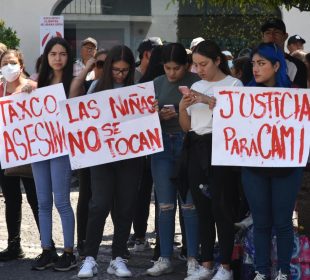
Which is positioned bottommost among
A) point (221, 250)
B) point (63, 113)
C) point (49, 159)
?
point (221, 250)

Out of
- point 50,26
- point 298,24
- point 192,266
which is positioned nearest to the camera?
point 192,266

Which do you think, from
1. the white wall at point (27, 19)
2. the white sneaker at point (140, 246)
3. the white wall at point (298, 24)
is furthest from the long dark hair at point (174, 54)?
the white wall at point (27, 19)

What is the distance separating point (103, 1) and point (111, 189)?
10980 mm

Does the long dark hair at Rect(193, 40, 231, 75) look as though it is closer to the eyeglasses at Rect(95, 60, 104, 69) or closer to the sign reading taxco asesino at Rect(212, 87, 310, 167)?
the sign reading taxco asesino at Rect(212, 87, 310, 167)

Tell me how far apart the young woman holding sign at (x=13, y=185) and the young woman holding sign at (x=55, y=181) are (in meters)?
0.25

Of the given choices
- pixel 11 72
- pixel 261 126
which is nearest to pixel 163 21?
pixel 11 72

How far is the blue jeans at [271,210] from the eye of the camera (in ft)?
16.9

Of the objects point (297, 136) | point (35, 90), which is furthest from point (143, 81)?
point (297, 136)

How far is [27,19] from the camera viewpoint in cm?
1616

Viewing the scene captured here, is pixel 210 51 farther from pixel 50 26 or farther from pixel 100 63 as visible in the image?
pixel 50 26

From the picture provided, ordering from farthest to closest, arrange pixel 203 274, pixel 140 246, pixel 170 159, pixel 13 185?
pixel 140 246 < pixel 13 185 < pixel 170 159 < pixel 203 274

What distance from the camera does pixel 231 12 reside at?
16.1 m

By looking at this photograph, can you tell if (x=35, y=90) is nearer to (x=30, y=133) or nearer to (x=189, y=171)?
(x=30, y=133)

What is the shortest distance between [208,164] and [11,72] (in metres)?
1.80
